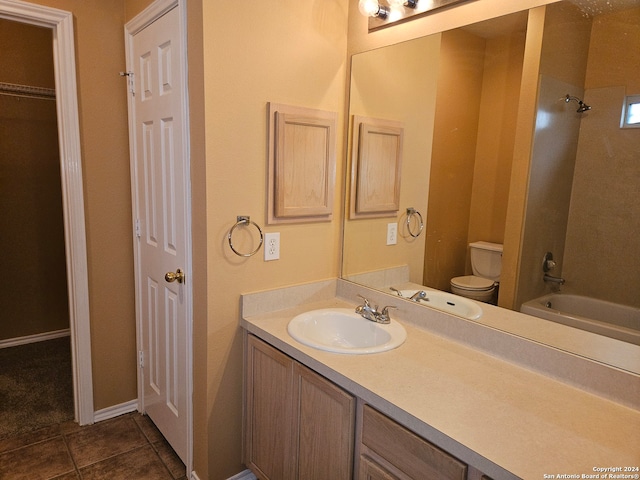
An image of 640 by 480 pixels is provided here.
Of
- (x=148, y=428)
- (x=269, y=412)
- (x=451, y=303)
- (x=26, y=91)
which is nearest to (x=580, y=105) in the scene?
(x=451, y=303)

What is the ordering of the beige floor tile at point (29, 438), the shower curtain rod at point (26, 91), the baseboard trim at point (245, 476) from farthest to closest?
the shower curtain rod at point (26, 91) < the beige floor tile at point (29, 438) < the baseboard trim at point (245, 476)

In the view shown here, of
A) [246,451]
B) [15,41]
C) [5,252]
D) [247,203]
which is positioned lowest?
[246,451]

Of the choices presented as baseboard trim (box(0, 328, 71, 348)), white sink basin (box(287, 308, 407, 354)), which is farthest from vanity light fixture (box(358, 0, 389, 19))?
baseboard trim (box(0, 328, 71, 348))

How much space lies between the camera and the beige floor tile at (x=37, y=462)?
1902mm

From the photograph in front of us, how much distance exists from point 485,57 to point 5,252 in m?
3.51

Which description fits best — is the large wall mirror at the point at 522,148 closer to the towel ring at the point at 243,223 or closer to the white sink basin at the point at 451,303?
the white sink basin at the point at 451,303

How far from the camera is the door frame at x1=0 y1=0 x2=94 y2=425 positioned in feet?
6.44

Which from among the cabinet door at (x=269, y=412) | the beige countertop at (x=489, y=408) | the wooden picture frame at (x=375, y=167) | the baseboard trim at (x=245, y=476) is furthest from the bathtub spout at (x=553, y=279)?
the baseboard trim at (x=245, y=476)

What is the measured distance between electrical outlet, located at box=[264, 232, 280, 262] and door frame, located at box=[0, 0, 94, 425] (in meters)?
1.07

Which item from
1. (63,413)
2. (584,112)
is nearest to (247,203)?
(584,112)

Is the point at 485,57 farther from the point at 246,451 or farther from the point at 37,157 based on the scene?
the point at 37,157

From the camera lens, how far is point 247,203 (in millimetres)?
1704

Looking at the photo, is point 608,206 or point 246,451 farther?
point 246,451

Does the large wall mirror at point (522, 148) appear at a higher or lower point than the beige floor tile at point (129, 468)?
higher
